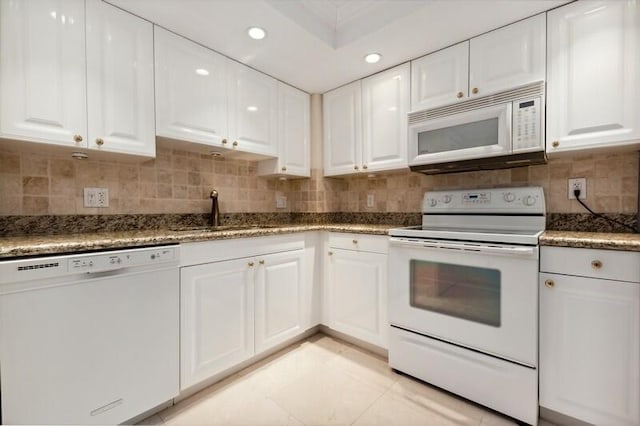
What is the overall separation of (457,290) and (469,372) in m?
0.43

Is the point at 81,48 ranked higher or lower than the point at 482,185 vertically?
higher

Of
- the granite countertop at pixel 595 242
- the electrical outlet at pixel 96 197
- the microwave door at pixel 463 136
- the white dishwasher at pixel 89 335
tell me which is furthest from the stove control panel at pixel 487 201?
the electrical outlet at pixel 96 197

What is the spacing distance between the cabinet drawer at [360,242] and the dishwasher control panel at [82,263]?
1.15m

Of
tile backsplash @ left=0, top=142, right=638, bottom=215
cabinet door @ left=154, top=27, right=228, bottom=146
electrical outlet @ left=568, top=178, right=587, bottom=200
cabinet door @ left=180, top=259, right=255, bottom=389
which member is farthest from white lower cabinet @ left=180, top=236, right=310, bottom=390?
electrical outlet @ left=568, top=178, right=587, bottom=200

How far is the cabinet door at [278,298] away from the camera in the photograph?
1878 mm

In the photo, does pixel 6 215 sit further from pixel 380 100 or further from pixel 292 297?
pixel 380 100

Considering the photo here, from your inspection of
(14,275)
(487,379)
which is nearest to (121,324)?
(14,275)

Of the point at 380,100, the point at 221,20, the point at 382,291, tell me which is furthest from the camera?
the point at 380,100

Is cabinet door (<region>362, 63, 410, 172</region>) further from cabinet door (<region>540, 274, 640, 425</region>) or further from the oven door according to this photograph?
cabinet door (<region>540, 274, 640, 425</region>)

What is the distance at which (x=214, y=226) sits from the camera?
7.05ft

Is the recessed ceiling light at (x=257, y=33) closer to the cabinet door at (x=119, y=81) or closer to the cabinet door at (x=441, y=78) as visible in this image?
the cabinet door at (x=119, y=81)

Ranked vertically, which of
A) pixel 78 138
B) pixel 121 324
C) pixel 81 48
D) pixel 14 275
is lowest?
pixel 121 324

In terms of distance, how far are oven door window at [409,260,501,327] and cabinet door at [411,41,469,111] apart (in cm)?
110

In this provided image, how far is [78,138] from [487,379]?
2419 mm
